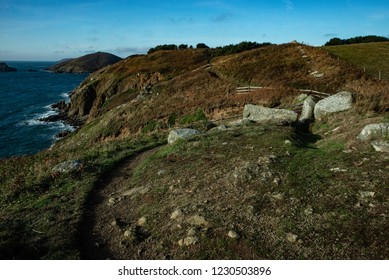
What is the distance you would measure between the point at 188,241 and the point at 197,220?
40.4 inches

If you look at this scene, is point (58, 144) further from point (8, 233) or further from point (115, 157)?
point (8, 233)

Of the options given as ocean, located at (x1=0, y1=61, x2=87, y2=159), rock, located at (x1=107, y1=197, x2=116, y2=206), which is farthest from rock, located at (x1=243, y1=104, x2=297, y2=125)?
ocean, located at (x1=0, y1=61, x2=87, y2=159)

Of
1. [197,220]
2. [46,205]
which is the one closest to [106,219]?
[46,205]

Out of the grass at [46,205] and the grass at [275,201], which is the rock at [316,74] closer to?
the grass at [275,201]

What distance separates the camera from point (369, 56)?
4606 centimetres

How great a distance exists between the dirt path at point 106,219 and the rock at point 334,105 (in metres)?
12.9

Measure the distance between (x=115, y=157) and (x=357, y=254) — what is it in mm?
14297

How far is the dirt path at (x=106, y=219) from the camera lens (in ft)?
30.0

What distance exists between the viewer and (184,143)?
18.3 metres

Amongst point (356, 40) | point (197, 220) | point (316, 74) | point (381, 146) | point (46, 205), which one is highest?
point (356, 40)

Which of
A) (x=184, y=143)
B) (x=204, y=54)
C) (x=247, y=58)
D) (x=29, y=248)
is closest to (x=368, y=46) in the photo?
(x=247, y=58)

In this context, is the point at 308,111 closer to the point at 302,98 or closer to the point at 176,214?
the point at 302,98

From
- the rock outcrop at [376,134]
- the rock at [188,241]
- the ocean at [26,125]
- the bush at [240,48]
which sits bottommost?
the ocean at [26,125]

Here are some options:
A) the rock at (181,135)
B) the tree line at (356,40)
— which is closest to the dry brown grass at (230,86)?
the rock at (181,135)
